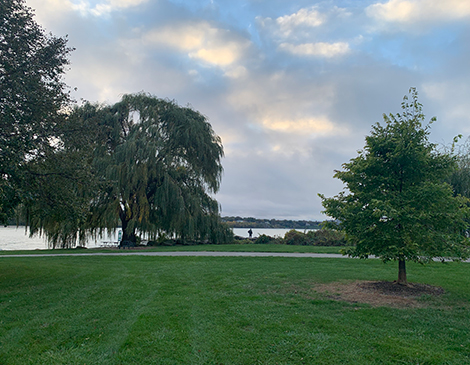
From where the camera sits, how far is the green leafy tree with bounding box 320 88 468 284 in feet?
25.1

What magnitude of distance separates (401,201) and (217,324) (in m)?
5.45

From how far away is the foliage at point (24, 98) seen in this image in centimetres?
810

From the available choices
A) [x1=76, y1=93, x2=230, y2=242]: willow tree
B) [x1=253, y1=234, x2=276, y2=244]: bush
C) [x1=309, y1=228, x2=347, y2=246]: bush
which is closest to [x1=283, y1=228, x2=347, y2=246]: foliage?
[x1=309, y1=228, x2=347, y2=246]: bush

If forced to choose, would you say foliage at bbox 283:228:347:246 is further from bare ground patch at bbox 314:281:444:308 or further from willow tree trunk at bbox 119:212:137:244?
bare ground patch at bbox 314:281:444:308

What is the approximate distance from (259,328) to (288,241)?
20945mm

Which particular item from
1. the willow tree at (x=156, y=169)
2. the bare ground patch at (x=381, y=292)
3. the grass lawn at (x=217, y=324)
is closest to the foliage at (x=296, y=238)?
the willow tree at (x=156, y=169)

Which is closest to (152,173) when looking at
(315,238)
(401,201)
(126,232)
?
(126,232)

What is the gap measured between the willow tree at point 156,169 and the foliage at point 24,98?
33.9 feet

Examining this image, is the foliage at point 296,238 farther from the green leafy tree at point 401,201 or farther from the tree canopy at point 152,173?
the green leafy tree at point 401,201

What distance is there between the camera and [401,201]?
8055 millimetres

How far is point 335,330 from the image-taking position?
204 inches

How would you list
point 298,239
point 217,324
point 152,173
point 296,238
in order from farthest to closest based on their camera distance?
1. point 296,238
2. point 298,239
3. point 152,173
4. point 217,324

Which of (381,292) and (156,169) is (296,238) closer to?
(156,169)

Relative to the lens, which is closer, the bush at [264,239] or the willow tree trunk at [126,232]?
the willow tree trunk at [126,232]
